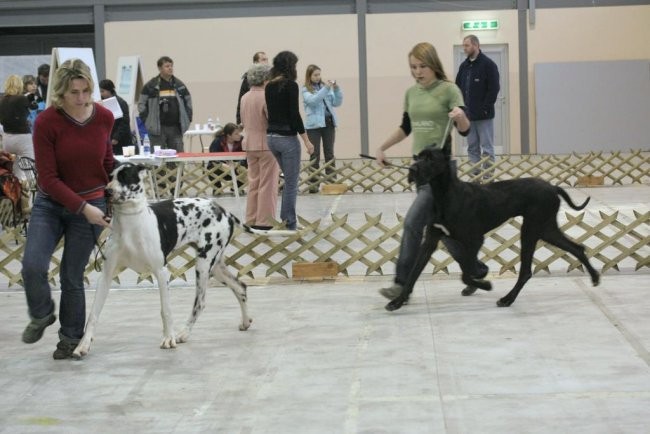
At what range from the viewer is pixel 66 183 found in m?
5.21

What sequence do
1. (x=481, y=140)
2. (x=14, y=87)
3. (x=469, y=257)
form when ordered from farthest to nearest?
(x=481, y=140)
(x=14, y=87)
(x=469, y=257)

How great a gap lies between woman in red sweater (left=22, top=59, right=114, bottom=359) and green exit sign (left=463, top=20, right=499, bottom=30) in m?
14.7

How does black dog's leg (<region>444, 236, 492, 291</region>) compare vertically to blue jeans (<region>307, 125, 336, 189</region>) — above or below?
below

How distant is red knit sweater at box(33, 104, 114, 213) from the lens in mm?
5102

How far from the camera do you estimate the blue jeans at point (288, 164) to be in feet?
29.6

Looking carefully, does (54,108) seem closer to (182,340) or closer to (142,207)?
(142,207)

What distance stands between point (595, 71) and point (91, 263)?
13542mm

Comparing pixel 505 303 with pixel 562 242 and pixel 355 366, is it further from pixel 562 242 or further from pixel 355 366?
pixel 355 366

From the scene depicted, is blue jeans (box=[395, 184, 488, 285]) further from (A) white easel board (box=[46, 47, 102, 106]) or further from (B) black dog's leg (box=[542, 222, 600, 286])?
(A) white easel board (box=[46, 47, 102, 106])

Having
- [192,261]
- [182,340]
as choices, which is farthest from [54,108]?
[192,261]

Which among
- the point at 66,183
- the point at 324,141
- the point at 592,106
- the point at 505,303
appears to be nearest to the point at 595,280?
the point at 505,303

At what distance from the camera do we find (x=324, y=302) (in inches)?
267

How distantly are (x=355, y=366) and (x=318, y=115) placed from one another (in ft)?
26.4

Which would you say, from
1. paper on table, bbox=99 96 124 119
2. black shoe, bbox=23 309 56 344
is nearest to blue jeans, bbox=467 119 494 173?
paper on table, bbox=99 96 124 119
